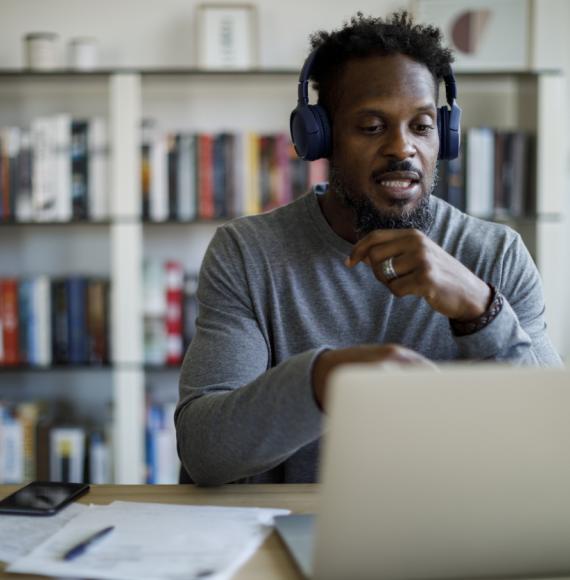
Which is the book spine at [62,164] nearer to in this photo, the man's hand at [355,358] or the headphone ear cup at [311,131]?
the headphone ear cup at [311,131]

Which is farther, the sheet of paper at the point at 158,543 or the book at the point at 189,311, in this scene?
the book at the point at 189,311

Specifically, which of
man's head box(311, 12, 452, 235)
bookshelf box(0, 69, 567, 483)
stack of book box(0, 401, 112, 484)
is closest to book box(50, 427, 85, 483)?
stack of book box(0, 401, 112, 484)

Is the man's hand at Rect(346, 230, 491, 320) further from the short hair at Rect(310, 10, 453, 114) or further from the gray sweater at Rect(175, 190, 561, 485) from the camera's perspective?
the short hair at Rect(310, 10, 453, 114)

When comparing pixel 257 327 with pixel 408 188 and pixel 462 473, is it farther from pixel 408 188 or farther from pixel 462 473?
pixel 462 473

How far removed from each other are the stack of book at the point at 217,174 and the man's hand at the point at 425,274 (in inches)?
59.3

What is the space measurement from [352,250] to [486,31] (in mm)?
1814

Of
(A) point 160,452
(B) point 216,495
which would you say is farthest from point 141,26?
(B) point 216,495

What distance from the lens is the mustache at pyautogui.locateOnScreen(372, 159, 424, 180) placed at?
134cm

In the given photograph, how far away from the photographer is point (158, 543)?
2.72ft

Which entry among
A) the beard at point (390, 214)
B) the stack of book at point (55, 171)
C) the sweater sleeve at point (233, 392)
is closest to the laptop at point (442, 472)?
the sweater sleeve at point (233, 392)

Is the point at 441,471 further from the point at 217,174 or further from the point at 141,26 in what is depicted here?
the point at 141,26

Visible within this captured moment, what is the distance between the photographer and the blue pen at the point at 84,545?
0.80 metres

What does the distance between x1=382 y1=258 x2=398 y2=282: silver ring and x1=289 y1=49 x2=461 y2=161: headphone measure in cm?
33

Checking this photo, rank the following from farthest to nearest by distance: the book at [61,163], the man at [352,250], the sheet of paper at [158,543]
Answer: the book at [61,163], the man at [352,250], the sheet of paper at [158,543]
